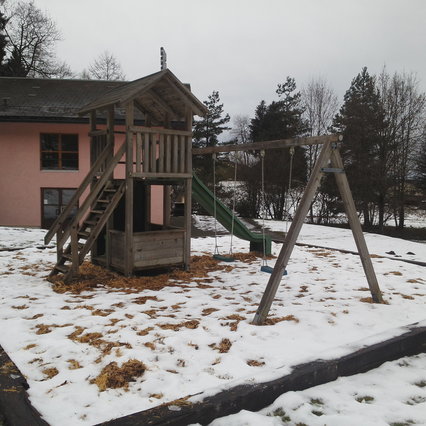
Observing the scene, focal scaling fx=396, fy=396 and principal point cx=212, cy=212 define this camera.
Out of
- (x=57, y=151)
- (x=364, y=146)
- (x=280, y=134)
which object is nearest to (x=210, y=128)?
(x=280, y=134)

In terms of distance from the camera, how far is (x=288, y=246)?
4.87 metres

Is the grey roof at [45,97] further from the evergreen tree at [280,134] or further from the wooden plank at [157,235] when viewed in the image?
the evergreen tree at [280,134]

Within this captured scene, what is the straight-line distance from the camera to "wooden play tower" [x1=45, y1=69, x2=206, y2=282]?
22.1 ft

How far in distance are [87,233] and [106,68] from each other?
37.4 m

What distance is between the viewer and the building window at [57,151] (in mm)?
16656

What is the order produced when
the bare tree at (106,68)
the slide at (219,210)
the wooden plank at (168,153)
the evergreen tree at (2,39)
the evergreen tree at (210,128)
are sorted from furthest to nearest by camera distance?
the bare tree at (106,68)
the evergreen tree at (2,39)
the evergreen tree at (210,128)
the slide at (219,210)
the wooden plank at (168,153)

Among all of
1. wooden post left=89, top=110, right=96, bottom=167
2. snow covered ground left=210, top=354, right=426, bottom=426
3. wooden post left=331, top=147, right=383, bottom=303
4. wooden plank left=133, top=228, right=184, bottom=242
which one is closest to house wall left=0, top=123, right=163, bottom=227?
wooden post left=89, top=110, right=96, bottom=167

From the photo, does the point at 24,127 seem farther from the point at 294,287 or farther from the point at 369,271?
the point at 369,271

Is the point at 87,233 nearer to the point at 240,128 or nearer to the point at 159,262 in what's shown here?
the point at 159,262

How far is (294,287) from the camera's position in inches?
257

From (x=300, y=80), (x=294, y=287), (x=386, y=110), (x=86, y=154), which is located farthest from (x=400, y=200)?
(x=294, y=287)

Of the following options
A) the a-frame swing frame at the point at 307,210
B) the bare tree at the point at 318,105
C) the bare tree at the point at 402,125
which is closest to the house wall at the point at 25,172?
the a-frame swing frame at the point at 307,210

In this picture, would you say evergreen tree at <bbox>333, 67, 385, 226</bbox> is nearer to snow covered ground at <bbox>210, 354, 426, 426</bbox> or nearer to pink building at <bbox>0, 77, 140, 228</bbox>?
pink building at <bbox>0, 77, 140, 228</bbox>

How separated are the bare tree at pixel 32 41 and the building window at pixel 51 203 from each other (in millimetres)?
22135
